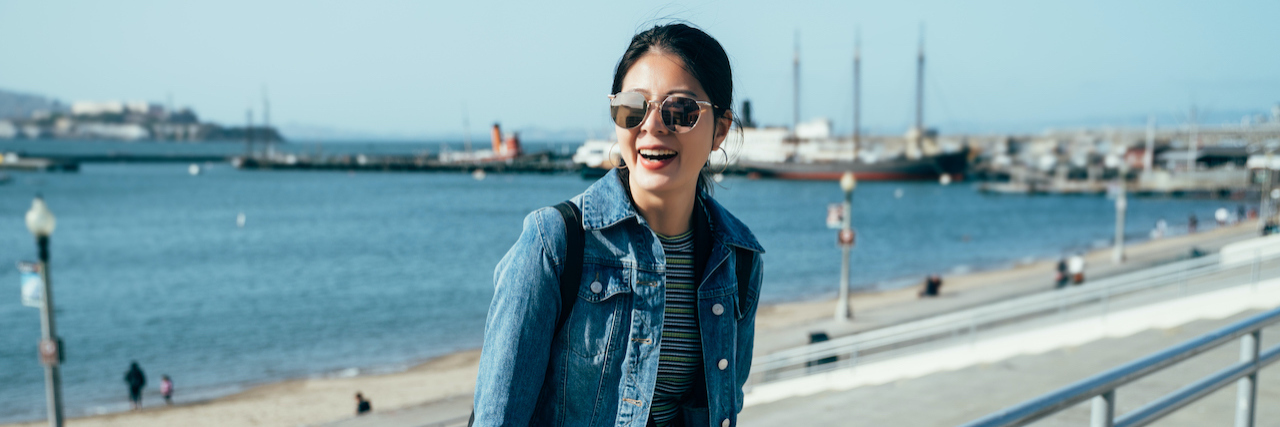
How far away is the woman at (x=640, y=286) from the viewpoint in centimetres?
155

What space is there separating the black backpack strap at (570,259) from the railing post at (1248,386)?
10.5 ft

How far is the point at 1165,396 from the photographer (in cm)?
301

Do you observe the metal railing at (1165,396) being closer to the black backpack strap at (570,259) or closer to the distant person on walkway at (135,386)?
the black backpack strap at (570,259)

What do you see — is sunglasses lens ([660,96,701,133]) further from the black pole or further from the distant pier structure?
the distant pier structure

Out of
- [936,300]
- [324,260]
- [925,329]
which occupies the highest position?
[925,329]

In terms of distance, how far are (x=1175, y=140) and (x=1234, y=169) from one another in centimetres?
3908

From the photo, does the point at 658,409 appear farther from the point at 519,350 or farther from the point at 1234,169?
the point at 1234,169

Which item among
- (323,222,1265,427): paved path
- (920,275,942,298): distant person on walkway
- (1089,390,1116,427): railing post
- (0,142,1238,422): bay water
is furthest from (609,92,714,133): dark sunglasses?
(920,275,942,298): distant person on walkway

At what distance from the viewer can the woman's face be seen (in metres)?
1.69

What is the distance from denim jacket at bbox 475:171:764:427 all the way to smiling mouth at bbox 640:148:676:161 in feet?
0.26

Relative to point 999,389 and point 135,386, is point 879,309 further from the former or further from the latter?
point 135,386

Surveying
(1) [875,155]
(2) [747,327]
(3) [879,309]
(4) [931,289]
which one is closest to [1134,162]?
(1) [875,155]

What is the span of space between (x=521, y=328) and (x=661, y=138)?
0.46 metres

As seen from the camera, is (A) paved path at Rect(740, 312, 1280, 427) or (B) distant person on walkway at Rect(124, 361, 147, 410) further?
(B) distant person on walkway at Rect(124, 361, 147, 410)
